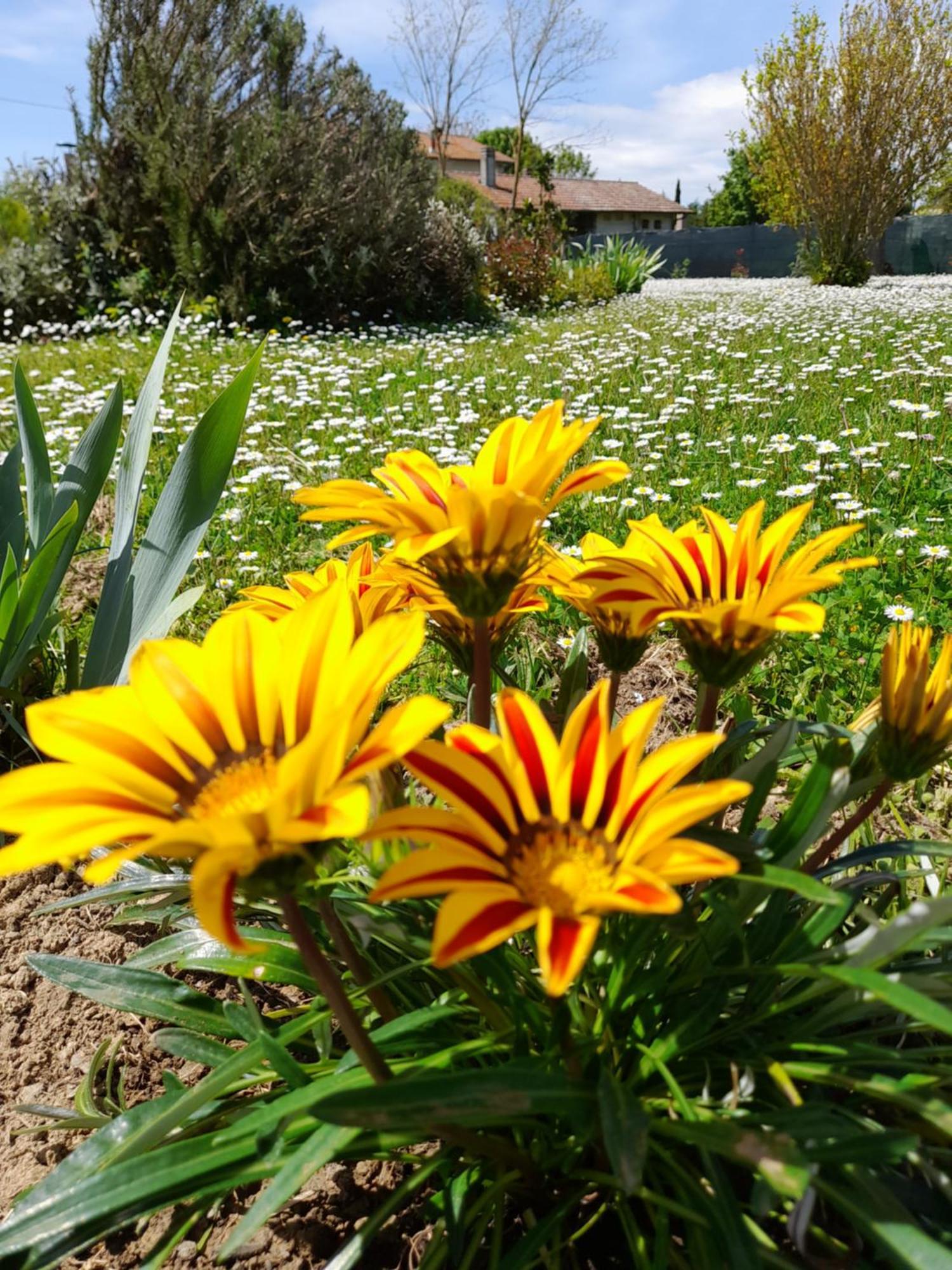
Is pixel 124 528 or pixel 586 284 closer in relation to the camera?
pixel 124 528

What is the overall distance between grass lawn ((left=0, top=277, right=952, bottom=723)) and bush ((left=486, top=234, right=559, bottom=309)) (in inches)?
145

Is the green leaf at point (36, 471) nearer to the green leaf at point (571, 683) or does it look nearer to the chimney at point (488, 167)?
the green leaf at point (571, 683)

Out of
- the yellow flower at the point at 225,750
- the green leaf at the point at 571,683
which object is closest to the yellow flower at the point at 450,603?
the green leaf at the point at 571,683

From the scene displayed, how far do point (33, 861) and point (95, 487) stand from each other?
134 cm

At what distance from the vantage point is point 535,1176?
0.82 meters

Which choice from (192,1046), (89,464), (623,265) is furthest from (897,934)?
(623,265)

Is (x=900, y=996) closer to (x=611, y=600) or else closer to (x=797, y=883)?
(x=797, y=883)

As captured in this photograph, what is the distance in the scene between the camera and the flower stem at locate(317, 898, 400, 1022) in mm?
670

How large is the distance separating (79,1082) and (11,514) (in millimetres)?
1049

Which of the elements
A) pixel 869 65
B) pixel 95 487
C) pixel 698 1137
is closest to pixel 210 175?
pixel 95 487

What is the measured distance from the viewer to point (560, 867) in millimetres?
600

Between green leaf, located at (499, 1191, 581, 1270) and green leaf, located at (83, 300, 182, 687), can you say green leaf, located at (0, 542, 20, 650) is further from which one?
green leaf, located at (499, 1191, 581, 1270)

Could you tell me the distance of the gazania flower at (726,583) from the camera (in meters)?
0.73

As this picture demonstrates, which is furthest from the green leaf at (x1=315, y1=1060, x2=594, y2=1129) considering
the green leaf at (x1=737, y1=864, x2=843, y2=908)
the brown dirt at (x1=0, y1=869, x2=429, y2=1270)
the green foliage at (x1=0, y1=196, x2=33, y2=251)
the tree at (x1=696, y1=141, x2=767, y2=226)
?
the tree at (x1=696, y1=141, x2=767, y2=226)
